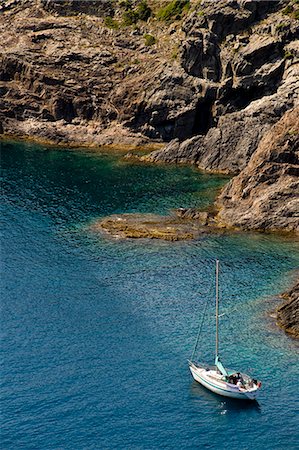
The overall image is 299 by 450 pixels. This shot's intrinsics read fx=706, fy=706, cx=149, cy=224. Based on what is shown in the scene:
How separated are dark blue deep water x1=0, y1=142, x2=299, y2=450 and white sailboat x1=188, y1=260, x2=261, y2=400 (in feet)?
3.77

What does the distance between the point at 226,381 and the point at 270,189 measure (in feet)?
209

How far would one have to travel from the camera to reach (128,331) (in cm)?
9662

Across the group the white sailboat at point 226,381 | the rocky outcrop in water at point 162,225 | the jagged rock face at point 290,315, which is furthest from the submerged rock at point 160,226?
the white sailboat at point 226,381

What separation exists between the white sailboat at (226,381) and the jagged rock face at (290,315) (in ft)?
48.6

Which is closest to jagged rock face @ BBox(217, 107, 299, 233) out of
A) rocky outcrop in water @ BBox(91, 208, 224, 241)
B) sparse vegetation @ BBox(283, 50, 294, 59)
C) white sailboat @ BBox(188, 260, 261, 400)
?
rocky outcrop in water @ BBox(91, 208, 224, 241)

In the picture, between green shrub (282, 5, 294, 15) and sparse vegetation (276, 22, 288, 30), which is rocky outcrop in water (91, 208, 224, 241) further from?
green shrub (282, 5, 294, 15)

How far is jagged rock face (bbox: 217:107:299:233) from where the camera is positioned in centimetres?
13500

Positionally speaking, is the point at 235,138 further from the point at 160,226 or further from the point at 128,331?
the point at 128,331

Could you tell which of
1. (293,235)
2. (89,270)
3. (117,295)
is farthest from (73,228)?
(293,235)

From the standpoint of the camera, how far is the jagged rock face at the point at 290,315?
95875mm

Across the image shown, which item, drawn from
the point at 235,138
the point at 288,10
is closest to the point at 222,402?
the point at 235,138

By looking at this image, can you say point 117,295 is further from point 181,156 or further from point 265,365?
point 181,156

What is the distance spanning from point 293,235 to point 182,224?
21438 millimetres

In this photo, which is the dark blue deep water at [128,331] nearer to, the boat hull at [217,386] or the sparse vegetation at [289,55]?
the boat hull at [217,386]
